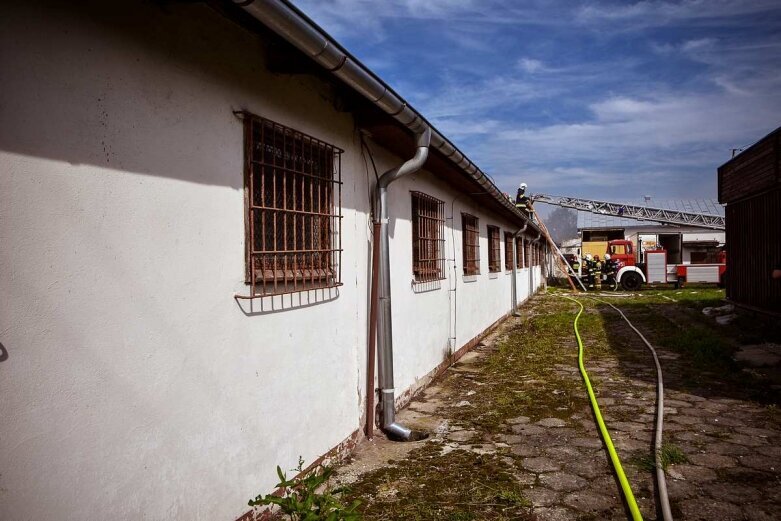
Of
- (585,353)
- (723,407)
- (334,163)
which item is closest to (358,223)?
(334,163)

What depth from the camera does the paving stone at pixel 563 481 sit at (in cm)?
351

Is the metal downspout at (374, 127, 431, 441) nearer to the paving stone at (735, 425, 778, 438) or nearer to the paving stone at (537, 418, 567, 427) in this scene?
the paving stone at (537, 418, 567, 427)

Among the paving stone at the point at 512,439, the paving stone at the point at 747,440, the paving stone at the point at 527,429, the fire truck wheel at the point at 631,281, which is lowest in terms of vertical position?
the paving stone at the point at 512,439

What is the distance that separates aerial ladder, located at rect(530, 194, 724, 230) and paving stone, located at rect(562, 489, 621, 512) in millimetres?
33490

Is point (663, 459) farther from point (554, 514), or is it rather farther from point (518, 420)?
point (518, 420)

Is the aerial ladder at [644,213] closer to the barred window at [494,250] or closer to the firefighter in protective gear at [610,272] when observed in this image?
the firefighter in protective gear at [610,272]

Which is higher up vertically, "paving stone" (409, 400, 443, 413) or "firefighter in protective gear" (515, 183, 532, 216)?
"firefighter in protective gear" (515, 183, 532, 216)

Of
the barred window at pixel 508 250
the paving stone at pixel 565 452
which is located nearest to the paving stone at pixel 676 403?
the paving stone at pixel 565 452

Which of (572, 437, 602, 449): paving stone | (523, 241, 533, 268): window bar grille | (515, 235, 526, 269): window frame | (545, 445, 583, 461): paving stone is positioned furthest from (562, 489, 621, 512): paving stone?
(523, 241, 533, 268): window bar grille

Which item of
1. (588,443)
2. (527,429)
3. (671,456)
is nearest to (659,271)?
(527,429)

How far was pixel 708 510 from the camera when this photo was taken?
3.12 m

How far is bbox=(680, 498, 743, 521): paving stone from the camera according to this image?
304 centimetres

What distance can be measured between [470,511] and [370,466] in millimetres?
1024

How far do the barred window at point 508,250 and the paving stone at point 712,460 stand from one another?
10.3 meters
